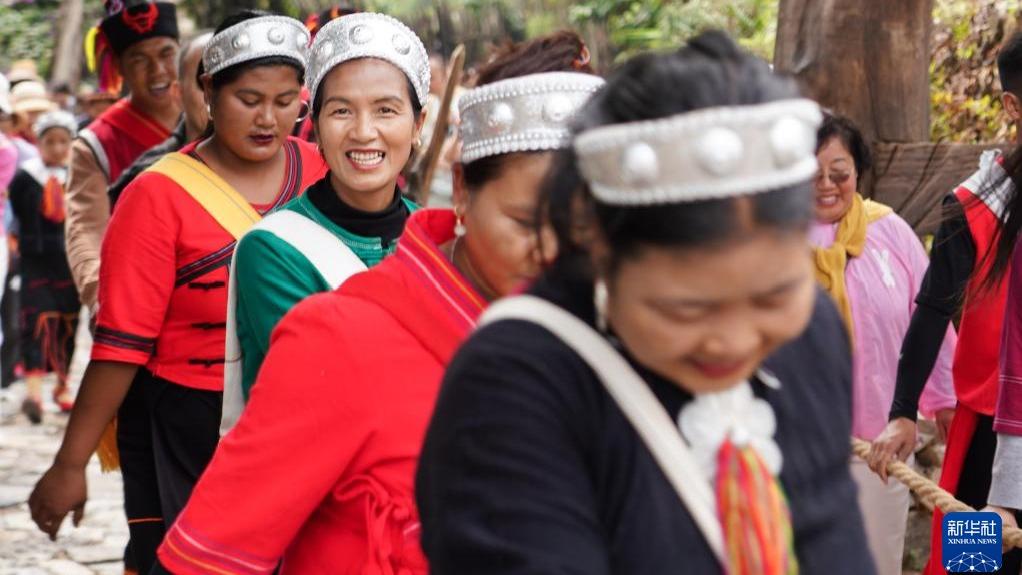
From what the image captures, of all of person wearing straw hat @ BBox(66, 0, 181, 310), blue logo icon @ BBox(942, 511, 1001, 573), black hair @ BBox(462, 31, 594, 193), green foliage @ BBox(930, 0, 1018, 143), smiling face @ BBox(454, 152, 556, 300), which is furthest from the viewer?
green foliage @ BBox(930, 0, 1018, 143)

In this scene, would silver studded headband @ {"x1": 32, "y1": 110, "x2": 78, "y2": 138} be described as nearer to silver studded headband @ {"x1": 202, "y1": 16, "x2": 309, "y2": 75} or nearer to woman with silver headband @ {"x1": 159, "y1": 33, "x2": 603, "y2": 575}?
silver studded headband @ {"x1": 202, "y1": 16, "x2": 309, "y2": 75}

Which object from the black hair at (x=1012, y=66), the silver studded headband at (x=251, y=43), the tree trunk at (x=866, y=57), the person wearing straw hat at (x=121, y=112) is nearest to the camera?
the silver studded headband at (x=251, y=43)

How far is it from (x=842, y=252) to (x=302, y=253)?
225 cm

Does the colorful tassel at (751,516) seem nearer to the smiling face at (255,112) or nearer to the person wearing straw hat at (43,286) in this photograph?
the smiling face at (255,112)

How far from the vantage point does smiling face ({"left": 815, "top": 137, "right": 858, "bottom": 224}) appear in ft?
16.3

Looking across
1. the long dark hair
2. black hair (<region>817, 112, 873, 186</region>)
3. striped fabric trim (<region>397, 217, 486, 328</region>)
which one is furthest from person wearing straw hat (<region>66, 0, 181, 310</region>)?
striped fabric trim (<region>397, 217, 486, 328</region>)

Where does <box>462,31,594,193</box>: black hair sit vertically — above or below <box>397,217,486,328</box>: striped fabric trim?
above

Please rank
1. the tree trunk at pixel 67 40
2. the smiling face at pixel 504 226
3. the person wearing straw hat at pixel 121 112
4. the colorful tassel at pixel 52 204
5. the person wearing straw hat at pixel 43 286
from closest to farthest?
the smiling face at pixel 504 226, the person wearing straw hat at pixel 121 112, the person wearing straw hat at pixel 43 286, the colorful tassel at pixel 52 204, the tree trunk at pixel 67 40

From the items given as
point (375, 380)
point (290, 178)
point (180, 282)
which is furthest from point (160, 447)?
point (375, 380)

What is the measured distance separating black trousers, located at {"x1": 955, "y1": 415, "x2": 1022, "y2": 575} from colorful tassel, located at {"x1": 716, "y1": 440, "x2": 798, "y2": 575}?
3173mm

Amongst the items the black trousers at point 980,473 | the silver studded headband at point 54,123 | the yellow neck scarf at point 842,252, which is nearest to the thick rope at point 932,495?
the black trousers at point 980,473

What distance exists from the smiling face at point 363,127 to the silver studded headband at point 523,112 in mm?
1007

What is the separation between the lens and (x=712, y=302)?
160 centimetres

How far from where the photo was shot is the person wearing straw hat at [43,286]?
34.0 ft
